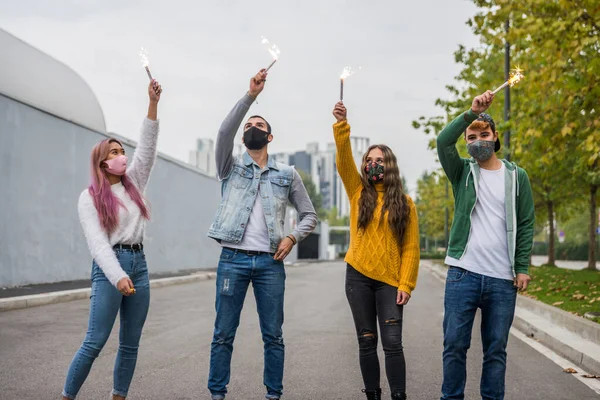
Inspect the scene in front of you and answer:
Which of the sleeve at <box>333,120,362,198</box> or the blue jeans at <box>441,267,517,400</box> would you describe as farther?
the sleeve at <box>333,120,362,198</box>

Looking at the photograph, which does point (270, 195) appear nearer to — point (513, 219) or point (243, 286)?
point (243, 286)

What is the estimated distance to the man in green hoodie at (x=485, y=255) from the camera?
13.2ft

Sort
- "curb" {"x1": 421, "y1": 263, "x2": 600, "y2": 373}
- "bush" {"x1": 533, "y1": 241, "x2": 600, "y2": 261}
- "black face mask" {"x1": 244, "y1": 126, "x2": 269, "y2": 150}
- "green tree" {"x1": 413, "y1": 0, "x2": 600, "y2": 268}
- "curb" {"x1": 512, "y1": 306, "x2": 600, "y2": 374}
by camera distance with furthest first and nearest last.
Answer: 1. "bush" {"x1": 533, "y1": 241, "x2": 600, "y2": 261}
2. "green tree" {"x1": 413, "y1": 0, "x2": 600, "y2": 268}
3. "curb" {"x1": 421, "y1": 263, "x2": 600, "y2": 373}
4. "curb" {"x1": 512, "y1": 306, "x2": 600, "y2": 374}
5. "black face mask" {"x1": 244, "y1": 126, "x2": 269, "y2": 150}

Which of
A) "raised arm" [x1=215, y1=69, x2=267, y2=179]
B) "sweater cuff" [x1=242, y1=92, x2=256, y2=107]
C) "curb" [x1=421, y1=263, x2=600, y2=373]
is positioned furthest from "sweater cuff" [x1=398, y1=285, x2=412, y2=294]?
"curb" [x1=421, y1=263, x2=600, y2=373]

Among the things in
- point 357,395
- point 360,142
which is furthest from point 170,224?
point 360,142

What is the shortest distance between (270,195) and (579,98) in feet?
27.5

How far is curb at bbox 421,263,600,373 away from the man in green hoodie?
9.28 ft

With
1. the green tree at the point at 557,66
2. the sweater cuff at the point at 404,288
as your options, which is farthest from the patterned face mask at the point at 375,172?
the green tree at the point at 557,66

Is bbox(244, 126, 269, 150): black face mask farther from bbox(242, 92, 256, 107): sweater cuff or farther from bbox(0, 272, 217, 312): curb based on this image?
bbox(0, 272, 217, 312): curb

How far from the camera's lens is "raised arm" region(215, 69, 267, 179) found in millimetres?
4449

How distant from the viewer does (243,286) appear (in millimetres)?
4484

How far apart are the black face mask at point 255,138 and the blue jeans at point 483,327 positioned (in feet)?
5.36

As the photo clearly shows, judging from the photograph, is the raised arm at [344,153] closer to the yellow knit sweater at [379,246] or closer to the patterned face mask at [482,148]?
the yellow knit sweater at [379,246]

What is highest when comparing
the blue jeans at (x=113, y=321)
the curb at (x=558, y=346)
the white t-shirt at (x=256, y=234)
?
the white t-shirt at (x=256, y=234)
